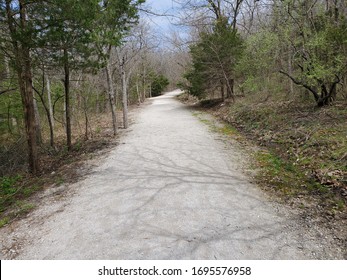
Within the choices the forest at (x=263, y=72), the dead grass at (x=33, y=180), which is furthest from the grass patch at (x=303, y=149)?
the dead grass at (x=33, y=180)

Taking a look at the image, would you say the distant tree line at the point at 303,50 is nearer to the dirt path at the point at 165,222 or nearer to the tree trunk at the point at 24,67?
the dirt path at the point at 165,222

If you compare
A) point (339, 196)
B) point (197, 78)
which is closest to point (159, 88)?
point (197, 78)

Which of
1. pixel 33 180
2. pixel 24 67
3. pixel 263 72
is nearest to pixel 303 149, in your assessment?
pixel 263 72

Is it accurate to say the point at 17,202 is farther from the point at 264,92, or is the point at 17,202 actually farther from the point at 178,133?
the point at 264,92

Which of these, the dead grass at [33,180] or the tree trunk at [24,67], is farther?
the tree trunk at [24,67]

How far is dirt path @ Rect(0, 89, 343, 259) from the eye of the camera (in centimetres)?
244

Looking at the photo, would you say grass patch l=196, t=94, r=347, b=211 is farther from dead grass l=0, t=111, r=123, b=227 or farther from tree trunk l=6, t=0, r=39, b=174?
tree trunk l=6, t=0, r=39, b=174

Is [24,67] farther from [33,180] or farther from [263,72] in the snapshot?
[263,72]

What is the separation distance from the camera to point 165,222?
2.95 metres

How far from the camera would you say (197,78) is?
14.2 m

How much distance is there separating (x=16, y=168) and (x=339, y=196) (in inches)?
298

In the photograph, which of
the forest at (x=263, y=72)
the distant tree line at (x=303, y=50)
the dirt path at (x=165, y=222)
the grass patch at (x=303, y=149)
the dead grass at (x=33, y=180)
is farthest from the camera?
the distant tree line at (x=303, y=50)

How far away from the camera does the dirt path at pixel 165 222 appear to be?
8.00 ft

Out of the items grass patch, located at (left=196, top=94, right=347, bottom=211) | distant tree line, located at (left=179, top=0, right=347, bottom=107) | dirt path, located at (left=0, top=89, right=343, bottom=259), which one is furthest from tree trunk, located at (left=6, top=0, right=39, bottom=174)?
distant tree line, located at (left=179, top=0, right=347, bottom=107)
